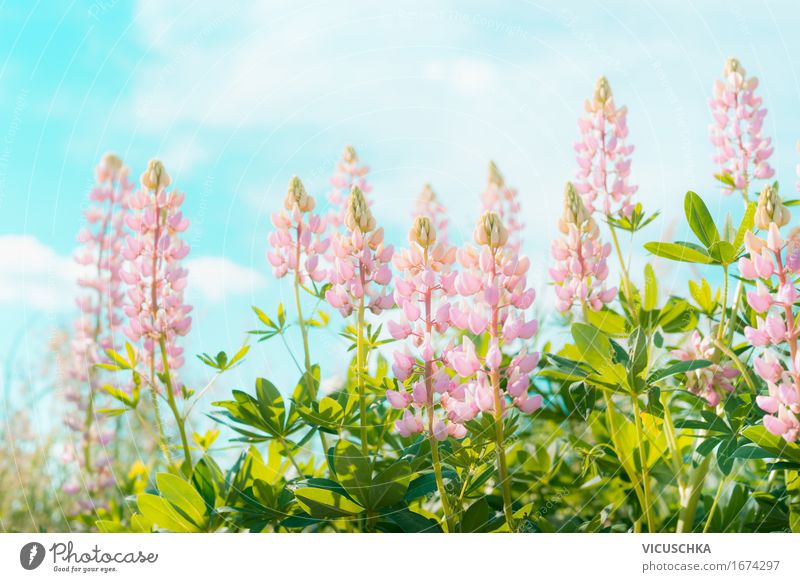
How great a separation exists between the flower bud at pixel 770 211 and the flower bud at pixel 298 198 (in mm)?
1028

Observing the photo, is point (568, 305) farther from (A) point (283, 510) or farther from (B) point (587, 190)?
(A) point (283, 510)

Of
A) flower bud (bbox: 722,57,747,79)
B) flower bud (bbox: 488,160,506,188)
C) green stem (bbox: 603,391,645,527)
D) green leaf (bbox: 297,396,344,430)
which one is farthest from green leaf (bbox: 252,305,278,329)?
flower bud (bbox: 722,57,747,79)

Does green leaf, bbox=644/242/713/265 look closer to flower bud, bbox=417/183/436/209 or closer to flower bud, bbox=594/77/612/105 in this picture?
flower bud, bbox=594/77/612/105

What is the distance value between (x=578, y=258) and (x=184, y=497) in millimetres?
1090

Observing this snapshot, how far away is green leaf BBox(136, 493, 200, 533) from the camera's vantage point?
177cm

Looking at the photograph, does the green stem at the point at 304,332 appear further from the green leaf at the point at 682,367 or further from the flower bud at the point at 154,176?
the green leaf at the point at 682,367

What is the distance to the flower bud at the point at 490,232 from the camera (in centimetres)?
149

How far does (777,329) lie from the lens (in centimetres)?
144

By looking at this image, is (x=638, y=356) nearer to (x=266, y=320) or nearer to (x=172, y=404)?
(x=266, y=320)

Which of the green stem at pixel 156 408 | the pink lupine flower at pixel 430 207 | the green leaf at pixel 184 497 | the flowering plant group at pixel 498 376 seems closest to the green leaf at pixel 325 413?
the flowering plant group at pixel 498 376

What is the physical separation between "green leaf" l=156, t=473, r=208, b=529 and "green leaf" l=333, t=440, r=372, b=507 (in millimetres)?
382

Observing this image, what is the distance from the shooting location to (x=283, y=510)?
1.76 metres

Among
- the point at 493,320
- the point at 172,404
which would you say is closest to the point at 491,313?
the point at 493,320
